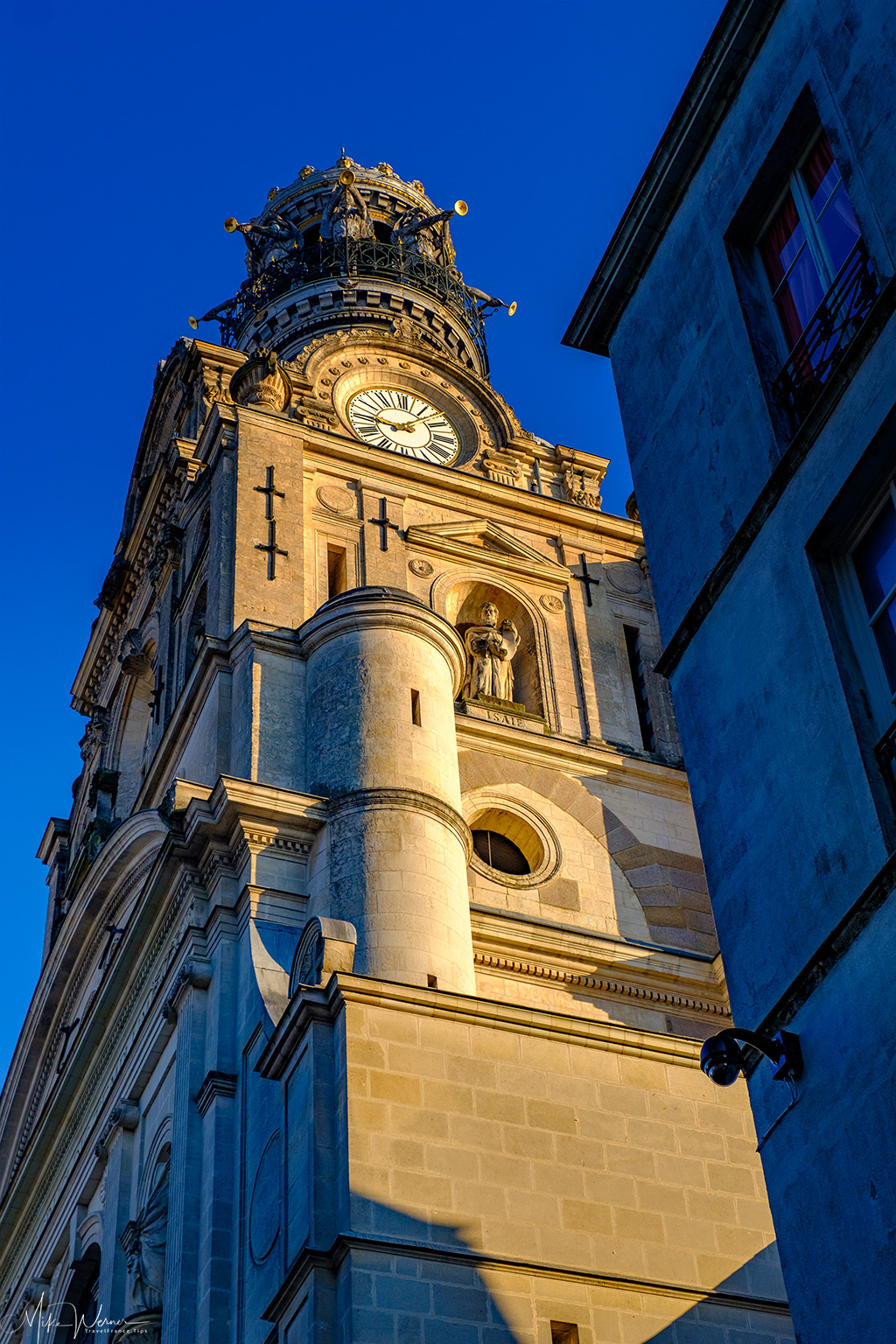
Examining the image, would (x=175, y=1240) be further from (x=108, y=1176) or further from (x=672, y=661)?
(x=672, y=661)

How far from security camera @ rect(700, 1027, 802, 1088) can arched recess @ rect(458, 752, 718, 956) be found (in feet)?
55.0

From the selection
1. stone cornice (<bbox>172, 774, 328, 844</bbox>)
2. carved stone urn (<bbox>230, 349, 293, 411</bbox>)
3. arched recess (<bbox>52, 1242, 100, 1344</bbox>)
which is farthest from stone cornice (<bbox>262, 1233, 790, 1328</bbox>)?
carved stone urn (<bbox>230, 349, 293, 411</bbox>)

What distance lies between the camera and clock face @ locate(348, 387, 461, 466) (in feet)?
132

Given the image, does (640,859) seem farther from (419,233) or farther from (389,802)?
(419,233)

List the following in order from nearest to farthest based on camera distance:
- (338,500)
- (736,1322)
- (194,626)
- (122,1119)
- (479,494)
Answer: (736,1322)
(122,1119)
(338,500)
(194,626)
(479,494)

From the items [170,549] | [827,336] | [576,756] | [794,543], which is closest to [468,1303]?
[794,543]

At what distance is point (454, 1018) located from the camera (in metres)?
19.8

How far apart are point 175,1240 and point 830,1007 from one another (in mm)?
12625

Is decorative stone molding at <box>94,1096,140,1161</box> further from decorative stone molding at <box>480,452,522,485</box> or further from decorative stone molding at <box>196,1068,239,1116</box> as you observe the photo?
decorative stone molding at <box>480,452,522,485</box>

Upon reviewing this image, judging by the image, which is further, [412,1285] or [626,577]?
[626,577]

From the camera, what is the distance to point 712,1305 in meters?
19.0

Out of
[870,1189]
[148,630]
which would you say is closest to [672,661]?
[870,1189]

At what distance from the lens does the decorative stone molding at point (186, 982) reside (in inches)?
979

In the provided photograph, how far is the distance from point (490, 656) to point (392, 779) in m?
7.31
